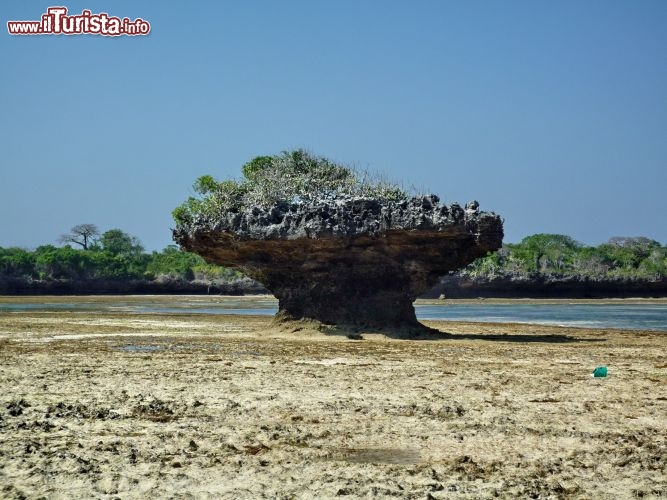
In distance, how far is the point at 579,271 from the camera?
81.3m

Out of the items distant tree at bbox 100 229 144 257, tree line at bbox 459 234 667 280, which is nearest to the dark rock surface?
tree line at bbox 459 234 667 280

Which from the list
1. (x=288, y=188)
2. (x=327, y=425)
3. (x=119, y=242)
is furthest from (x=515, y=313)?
(x=119, y=242)

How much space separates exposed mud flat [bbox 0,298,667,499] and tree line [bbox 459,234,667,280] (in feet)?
204

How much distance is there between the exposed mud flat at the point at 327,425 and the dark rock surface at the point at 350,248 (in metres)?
5.59

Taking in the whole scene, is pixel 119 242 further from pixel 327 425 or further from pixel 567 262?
pixel 327 425

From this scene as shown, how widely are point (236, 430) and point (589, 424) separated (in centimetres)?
351

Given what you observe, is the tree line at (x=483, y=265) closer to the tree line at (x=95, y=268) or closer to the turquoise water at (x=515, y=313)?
the tree line at (x=95, y=268)

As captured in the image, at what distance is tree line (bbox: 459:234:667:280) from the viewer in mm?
77188

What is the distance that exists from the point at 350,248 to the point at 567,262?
73292 millimetres

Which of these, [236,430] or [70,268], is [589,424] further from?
[70,268]

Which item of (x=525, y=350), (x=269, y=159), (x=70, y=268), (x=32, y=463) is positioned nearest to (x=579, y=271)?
(x=70, y=268)

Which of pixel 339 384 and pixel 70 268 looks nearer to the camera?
pixel 339 384

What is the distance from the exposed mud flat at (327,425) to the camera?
6285mm

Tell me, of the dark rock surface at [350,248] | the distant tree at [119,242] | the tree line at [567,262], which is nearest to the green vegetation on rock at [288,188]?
the dark rock surface at [350,248]
